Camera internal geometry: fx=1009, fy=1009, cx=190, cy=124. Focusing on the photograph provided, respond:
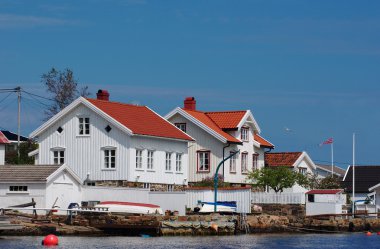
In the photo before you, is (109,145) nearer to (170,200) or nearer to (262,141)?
(170,200)

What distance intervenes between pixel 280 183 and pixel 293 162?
26.7 feet

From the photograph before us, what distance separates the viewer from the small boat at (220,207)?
71.3 metres

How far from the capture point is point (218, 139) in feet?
277

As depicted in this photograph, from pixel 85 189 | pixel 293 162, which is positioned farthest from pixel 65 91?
pixel 85 189

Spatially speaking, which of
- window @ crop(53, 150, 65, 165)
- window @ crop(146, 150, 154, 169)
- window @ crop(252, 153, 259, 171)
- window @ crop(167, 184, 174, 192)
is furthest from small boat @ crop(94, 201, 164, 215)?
window @ crop(252, 153, 259, 171)

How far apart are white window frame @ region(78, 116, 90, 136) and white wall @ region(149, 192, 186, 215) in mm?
8105

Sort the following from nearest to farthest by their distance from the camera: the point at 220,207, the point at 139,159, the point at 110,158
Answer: the point at 220,207 → the point at 110,158 → the point at 139,159

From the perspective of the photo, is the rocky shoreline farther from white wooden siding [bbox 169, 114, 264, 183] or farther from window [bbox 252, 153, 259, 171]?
window [bbox 252, 153, 259, 171]

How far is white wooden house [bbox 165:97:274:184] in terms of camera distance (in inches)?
3346

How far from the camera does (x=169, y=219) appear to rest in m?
65.9

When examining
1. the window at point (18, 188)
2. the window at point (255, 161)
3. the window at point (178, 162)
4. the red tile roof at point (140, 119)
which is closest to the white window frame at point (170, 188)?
the window at point (178, 162)

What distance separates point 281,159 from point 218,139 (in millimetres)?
13057

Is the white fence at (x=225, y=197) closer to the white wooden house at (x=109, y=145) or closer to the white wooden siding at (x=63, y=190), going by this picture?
the white wooden house at (x=109, y=145)

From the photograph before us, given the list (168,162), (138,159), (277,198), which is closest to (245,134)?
(277,198)
